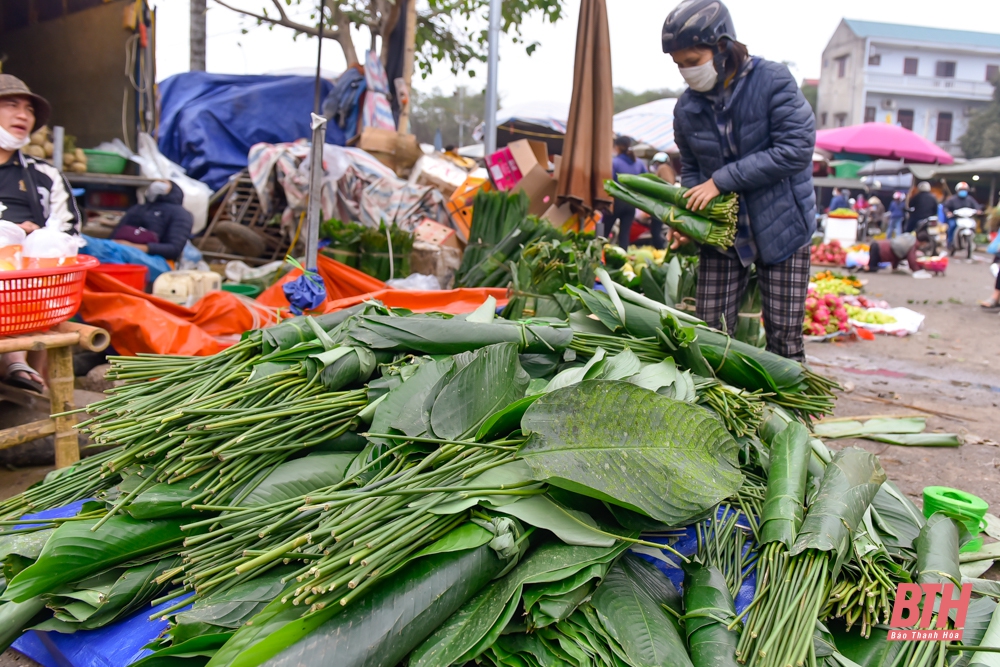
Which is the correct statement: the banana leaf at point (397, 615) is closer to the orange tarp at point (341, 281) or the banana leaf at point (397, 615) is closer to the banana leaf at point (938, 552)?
the banana leaf at point (938, 552)

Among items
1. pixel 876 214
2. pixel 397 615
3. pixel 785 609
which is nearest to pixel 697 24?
pixel 785 609

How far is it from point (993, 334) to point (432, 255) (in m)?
5.89

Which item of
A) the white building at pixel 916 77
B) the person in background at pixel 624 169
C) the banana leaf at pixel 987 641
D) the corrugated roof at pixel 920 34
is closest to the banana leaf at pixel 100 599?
the banana leaf at pixel 987 641

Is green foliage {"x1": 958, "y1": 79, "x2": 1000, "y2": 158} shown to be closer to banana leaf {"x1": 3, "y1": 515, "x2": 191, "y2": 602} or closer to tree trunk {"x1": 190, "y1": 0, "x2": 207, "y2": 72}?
tree trunk {"x1": 190, "y1": 0, "x2": 207, "y2": 72}

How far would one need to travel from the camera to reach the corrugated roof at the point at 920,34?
3903 centimetres

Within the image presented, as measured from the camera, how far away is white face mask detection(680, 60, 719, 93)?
271 centimetres

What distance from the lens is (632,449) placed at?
1.40 meters

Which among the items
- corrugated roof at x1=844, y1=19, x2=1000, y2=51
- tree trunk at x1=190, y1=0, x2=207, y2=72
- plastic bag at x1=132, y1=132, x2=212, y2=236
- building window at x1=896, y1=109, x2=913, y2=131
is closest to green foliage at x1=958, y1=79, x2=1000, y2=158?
building window at x1=896, y1=109, x2=913, y2=131

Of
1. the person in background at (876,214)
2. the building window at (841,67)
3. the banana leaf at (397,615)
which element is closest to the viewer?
the banana leaf at (397,615)

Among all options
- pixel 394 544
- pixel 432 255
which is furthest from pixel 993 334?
pixel 394 544

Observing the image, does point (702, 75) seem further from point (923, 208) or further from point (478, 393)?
point (923, 208)

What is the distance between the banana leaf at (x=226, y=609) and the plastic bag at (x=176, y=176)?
237 inches

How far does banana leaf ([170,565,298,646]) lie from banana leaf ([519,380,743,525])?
57 centimetres

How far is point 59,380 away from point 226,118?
6747 mm
